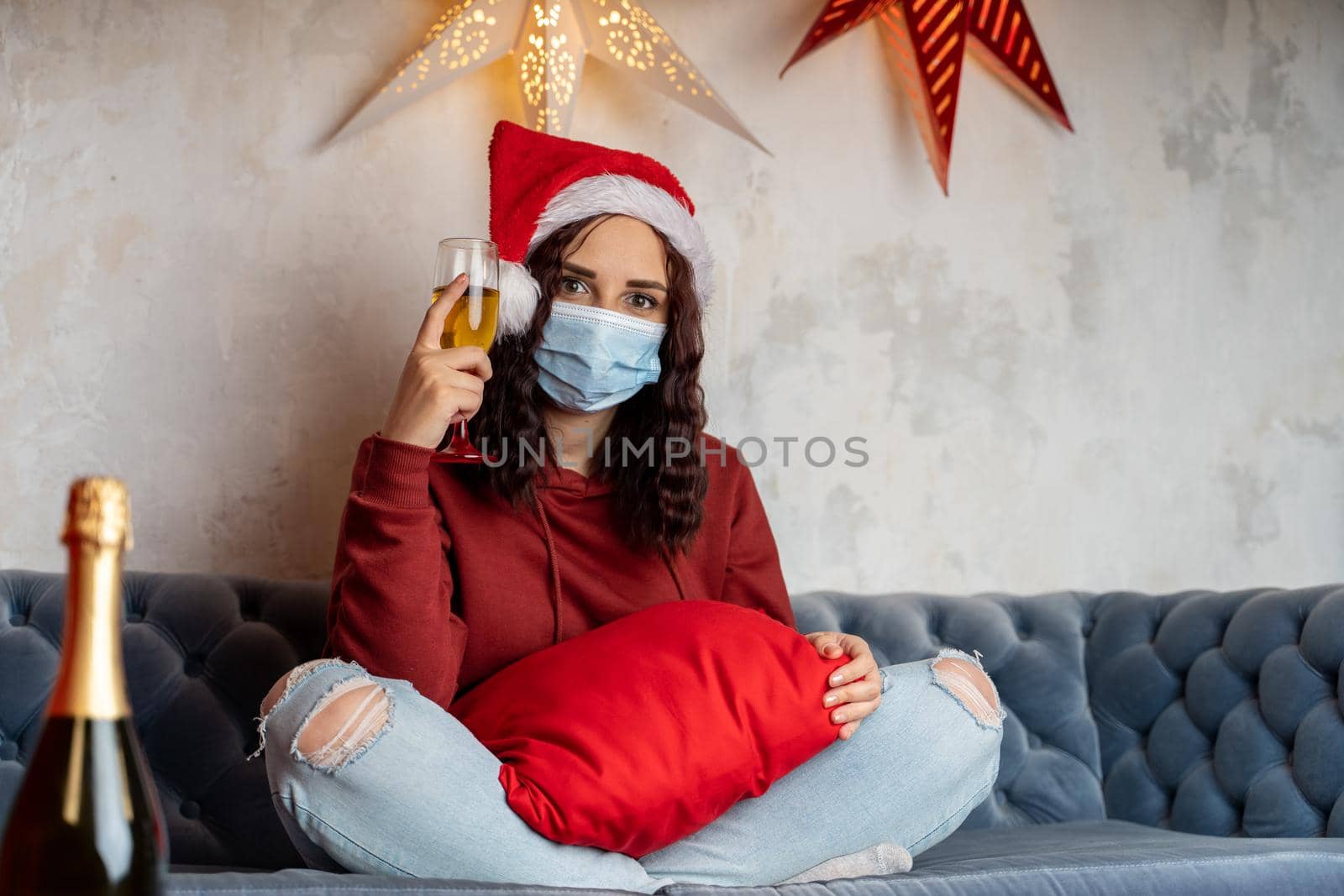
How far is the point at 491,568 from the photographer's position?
5.19 ft

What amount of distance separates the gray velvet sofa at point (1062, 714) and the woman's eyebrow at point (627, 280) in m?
0.63

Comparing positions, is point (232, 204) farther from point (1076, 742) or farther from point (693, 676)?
point (1076, 742)

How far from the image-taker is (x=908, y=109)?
226 centimetres

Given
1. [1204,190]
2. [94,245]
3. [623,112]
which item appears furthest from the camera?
[1204,190]

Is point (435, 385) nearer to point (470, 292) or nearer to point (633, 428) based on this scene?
point (470, 292)

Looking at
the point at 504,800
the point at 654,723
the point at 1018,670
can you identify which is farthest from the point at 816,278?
the point at 504,800

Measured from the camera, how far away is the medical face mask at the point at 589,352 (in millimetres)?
1638

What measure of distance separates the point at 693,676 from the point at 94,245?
1290 mm

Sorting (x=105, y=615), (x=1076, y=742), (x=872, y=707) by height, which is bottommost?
(x=1076, y=742)

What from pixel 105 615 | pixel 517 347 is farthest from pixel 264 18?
pixel 105 615

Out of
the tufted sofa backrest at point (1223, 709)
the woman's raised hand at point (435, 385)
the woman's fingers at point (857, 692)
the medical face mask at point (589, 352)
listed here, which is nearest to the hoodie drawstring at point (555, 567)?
the medical face mask at point (589, 352)

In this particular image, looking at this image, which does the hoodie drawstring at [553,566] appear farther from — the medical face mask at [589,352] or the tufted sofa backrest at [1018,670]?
the tufted sofa backrest at [1018,670]

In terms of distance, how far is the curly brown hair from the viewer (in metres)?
1.65

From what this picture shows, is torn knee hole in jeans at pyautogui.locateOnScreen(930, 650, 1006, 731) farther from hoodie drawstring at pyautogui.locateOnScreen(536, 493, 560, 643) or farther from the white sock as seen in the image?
hoodie drawstring at pyautogui.locateOnScreen(536, 493, 560, 643)
